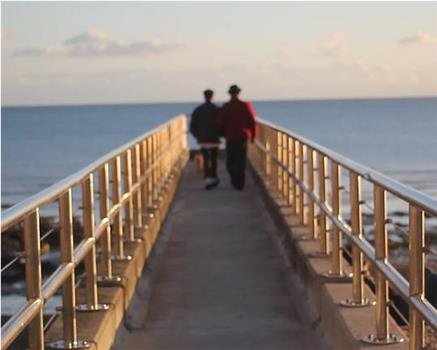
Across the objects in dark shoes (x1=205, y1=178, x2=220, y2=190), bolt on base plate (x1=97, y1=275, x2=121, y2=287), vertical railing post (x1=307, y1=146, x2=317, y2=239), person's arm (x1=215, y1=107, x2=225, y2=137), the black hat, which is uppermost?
the black hat

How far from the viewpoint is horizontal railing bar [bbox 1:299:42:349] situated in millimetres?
5340

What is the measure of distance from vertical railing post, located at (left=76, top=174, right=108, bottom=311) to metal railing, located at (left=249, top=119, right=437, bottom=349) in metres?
1.60

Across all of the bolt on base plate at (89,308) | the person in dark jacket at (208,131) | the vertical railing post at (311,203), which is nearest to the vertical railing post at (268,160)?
the person in dark jacket at (208,131)

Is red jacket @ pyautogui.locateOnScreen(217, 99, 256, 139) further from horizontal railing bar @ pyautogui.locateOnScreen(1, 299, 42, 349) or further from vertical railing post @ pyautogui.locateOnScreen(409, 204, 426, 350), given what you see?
horizontal railing bar @ pyautogui.locateOnScreen(1, 299, 42, 349)

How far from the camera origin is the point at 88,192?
25.6 feet

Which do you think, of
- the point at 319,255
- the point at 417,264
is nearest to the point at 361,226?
the point at 417,264

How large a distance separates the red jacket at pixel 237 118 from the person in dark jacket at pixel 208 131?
2.27 ft

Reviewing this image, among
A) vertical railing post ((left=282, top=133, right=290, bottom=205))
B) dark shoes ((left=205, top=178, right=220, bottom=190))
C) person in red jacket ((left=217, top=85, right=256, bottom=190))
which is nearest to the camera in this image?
vertical railing post ((left=282, top=133, right=290, bottom=205))

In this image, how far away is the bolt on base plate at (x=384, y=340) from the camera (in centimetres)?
696

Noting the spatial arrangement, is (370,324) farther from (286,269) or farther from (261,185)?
(261,185)

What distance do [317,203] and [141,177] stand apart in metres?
3.15

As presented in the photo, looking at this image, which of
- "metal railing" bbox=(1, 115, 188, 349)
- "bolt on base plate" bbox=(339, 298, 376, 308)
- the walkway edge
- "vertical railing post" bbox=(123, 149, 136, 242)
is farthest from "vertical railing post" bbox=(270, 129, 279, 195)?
"bolt on base plate" bbox=(339, 298, 376, 308)

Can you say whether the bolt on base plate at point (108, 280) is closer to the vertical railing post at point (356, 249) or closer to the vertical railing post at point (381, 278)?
the vertical railing post at point (356, 249)

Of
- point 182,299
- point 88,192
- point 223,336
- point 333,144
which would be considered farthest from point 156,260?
point 333,144
